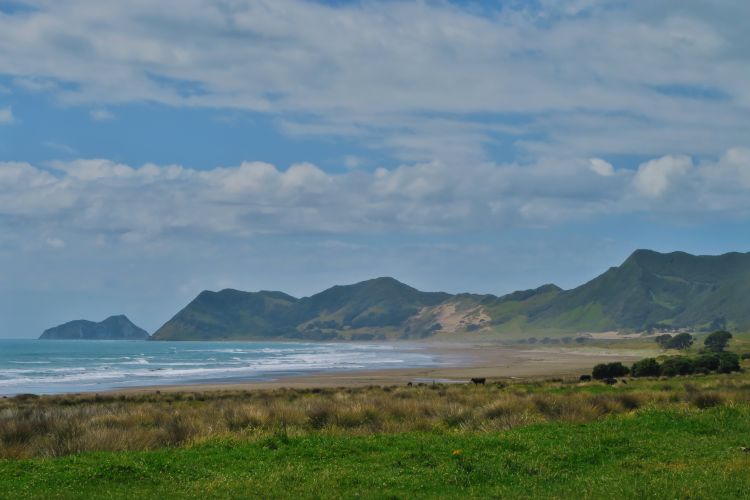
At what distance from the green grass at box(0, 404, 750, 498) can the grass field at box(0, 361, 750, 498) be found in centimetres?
3

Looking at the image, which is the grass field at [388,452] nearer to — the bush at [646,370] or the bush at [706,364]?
the bush at [706,364]

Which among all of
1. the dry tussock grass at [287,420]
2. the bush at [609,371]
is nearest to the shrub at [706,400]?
the dry tussock grass at [287,420]

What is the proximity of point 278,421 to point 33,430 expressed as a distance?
19.3 ft

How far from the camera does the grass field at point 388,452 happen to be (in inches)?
452

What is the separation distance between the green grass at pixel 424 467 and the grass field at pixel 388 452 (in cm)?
3

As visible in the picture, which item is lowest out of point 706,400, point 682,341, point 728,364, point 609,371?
point 682,341

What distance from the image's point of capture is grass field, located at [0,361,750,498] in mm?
11492

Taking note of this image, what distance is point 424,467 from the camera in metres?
13.1

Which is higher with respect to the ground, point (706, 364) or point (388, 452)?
point (388, 452)

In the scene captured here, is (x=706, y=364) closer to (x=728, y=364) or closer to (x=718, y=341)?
(x=728, y=364)

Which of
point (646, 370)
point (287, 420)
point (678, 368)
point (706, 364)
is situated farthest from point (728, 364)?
point (287, 420)

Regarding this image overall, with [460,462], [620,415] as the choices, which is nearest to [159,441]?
[460,462]

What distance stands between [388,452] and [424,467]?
4.96ft

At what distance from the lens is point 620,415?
65.8 ft
